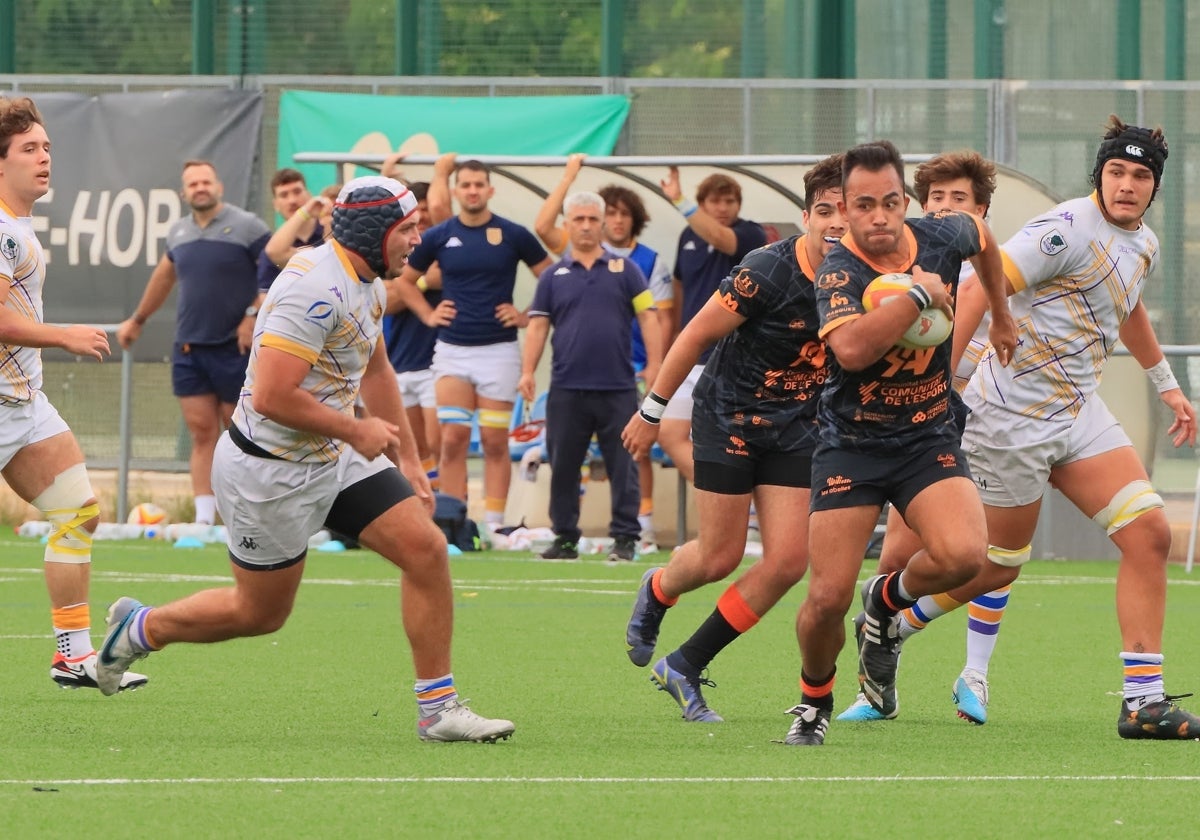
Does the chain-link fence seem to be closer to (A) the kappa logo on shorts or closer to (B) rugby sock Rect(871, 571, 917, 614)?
(A) the kappa logo on shorts

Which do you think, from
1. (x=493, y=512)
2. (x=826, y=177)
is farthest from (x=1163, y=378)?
(x=493, y=512)

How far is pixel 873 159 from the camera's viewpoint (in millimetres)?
6852

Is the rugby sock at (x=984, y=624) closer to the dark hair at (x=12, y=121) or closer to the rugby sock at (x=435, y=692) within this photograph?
the rugby sock at (x=435, y=692)

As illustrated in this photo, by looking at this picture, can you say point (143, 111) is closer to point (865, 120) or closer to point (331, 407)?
point (865, 120)

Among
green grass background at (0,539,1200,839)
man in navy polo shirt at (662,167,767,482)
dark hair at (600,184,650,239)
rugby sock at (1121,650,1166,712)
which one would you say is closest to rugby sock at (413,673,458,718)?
green grass background at (0,539,1200,839)

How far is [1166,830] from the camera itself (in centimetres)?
570

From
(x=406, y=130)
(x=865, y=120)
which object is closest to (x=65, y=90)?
(x=406, y=130)

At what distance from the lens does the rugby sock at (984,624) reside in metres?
8.32

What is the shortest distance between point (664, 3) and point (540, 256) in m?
6.85

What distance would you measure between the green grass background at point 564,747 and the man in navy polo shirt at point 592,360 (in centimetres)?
307

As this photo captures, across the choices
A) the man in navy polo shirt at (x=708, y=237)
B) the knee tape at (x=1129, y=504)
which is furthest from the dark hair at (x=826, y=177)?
the man in navy polo shirt at (x=708, y=237)

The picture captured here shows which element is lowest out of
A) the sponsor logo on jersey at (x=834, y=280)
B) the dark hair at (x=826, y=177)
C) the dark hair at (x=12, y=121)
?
the sponsor logo on jersey at (x=834, y=280)

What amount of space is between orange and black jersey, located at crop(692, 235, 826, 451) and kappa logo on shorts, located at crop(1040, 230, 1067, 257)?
2.66 feet

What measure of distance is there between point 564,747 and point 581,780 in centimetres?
72
